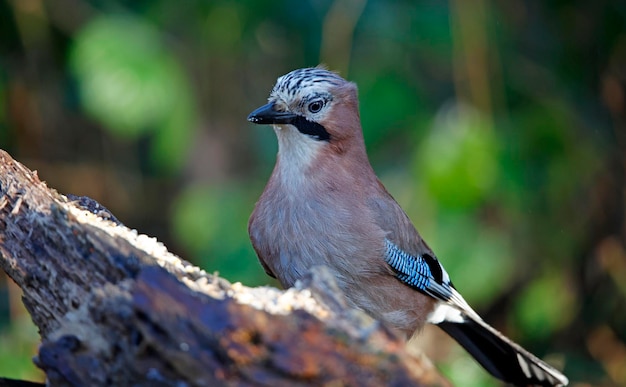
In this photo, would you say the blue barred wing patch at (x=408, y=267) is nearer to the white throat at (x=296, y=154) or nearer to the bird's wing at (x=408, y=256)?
the bird's wing at (x=408, y=256)

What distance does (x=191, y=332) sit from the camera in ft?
6.11

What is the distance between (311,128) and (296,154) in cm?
12

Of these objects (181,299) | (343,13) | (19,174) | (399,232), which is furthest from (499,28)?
(181,299)

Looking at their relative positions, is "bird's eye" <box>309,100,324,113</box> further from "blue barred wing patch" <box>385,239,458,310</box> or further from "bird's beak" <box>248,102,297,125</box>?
"blue barred wing patch" <box>385,239,458,310</box>

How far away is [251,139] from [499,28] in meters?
1.99

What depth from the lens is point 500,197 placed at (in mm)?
5191

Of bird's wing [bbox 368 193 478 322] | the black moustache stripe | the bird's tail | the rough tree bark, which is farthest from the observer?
the bird's tail

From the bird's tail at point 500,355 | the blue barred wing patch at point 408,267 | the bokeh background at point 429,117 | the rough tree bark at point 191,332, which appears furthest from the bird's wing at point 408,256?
the rough tree bark at point 191,332

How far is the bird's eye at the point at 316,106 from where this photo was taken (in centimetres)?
364

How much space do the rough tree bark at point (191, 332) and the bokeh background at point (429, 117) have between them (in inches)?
100

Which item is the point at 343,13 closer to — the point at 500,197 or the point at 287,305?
the point at 500,197

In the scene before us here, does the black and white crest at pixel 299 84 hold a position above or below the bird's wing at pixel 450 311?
above

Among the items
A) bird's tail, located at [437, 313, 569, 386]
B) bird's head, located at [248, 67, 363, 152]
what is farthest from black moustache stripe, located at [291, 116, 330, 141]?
bird's tail, located at [437, 313, 569, 386]

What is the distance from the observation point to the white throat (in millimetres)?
3654
